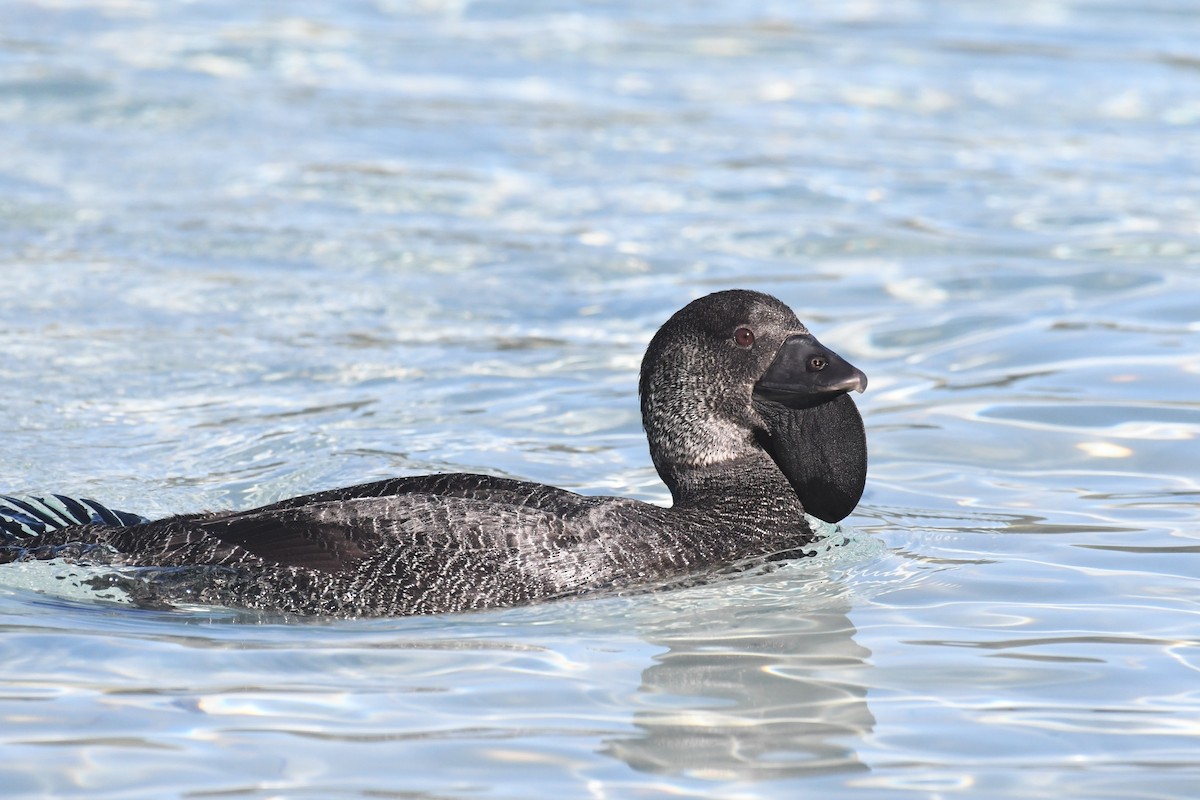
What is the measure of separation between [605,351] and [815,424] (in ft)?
13.5

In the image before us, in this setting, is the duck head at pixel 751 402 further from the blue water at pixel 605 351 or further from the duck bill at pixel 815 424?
the blue water at pixel 605 351

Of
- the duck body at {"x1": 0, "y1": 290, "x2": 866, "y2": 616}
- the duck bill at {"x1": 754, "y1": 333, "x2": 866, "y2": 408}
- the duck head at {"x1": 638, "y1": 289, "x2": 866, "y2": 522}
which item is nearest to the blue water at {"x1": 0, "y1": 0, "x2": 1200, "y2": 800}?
the duck body at {"x1": 0, "y1": 290, "x2": 866, "y2": 616}

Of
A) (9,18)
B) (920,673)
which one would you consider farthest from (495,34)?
(920,673)

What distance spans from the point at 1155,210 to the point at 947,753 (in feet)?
33.2

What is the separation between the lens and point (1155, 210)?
14.4 metres

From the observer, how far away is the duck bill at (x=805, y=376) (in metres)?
6.92

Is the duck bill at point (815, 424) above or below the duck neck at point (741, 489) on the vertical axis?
above

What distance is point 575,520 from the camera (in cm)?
666

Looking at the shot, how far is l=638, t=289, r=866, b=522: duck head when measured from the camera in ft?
23.2

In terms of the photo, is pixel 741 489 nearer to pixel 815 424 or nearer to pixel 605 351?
pixel 815 424

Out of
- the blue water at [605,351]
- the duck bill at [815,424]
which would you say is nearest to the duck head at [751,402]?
the duck bill at [815,424]

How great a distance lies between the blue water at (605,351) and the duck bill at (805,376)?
67cm

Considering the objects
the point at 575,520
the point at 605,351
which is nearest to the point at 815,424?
the point at 575,520

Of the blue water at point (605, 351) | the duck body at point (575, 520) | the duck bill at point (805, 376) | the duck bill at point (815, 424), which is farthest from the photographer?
the duck bill at point (815, 424)
